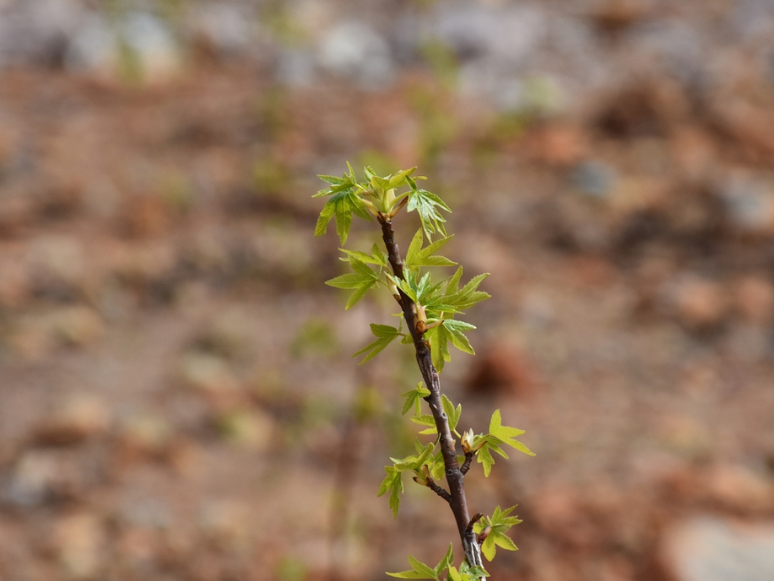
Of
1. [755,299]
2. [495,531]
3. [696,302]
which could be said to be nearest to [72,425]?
[495,531]

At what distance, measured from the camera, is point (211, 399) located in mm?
4086

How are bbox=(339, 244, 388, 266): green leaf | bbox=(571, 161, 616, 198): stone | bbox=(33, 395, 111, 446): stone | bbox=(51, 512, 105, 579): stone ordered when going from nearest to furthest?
bbox=(339, 244, 388, 266): green leaf < bbox=(51, 512, 105, 579): stone < bbox=(33, 395, 111, 446): stone < bbox=(571, 161, 616, 198): stone

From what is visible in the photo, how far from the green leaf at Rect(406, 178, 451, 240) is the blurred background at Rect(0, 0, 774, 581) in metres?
2.02

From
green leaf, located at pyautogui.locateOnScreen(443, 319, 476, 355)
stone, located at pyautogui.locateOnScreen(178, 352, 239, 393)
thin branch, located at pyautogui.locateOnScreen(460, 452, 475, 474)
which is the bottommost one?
thin branch, located at pyautogui.locateOnScreen(460, 452, 475, 474)

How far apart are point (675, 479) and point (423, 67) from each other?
452 cm

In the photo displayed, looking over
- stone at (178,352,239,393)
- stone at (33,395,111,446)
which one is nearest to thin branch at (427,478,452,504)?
stone at (33,395,111,446)

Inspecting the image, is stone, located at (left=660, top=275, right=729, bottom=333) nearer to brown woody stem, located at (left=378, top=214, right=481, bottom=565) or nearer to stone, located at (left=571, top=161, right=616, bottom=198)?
stone, located at (left=571, top=161, right=616, bottom=198)

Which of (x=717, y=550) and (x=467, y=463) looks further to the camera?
(x=717, y=550)

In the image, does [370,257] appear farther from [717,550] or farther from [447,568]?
[717,550]

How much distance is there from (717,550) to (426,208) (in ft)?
8.81

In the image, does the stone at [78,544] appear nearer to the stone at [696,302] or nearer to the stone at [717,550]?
the stone at [717,550]

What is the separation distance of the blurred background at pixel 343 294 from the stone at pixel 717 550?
11 mm

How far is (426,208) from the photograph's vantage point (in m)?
0.86

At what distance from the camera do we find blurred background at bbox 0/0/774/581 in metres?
3.32
